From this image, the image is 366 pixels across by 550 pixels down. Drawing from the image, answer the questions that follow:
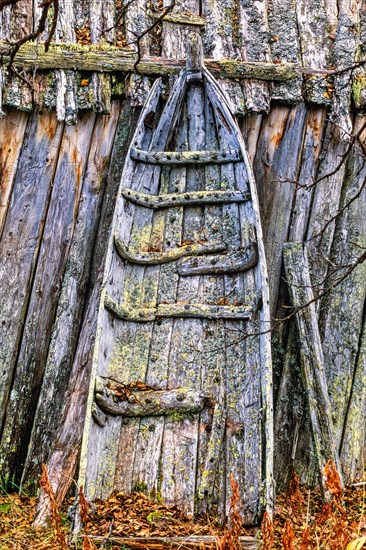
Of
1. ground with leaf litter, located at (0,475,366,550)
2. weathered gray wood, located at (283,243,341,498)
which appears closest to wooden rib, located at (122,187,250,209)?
weathered gray wood, located at (283,243,341,498)

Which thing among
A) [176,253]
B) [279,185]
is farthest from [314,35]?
[176,253]

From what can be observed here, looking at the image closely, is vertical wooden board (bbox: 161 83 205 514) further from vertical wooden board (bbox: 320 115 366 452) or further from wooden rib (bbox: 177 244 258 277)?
vertical wooden board (bbox: 320 115 366 452)

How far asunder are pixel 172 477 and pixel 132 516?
43 centimetres

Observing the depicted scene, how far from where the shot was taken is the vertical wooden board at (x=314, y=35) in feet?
19.9

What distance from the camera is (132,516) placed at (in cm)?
432

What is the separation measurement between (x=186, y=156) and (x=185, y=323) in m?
1.41

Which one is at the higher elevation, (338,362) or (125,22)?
(125,22)

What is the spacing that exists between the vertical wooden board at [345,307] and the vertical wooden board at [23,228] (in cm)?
231

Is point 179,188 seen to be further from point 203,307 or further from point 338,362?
point 338,362

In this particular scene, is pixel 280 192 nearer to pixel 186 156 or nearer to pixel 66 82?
pixel 186 156

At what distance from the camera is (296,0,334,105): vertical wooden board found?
6.05 m

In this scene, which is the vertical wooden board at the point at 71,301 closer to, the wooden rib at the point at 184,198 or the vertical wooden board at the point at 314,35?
the wooden rib at the point at 184,198

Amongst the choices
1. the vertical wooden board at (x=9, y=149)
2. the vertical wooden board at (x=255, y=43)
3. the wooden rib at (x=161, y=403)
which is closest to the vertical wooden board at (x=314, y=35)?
the vertical wooden board at (x=255, y=43)

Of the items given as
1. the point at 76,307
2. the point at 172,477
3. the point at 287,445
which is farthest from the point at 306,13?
the point at 172,477
